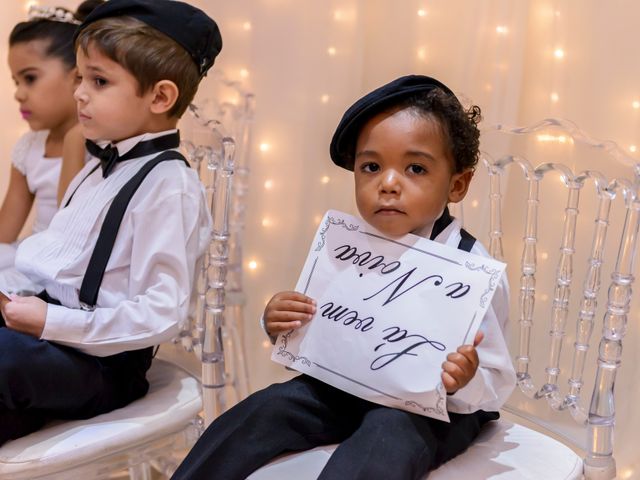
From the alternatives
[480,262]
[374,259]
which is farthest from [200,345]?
[480,262]

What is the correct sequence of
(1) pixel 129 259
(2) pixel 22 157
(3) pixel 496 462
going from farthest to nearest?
(2) pixel 22 157, (1) pixel 129 259, (3) pixel 496 462

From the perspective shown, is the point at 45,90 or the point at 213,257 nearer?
the point at 213,257

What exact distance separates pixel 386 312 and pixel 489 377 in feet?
0.53

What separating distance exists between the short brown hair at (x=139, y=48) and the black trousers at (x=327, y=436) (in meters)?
0.57

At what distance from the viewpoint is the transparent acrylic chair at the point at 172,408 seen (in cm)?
125

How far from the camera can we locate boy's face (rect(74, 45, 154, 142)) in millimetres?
1370

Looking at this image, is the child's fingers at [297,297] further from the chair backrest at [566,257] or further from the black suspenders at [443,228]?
the chair backrest at [566,257]

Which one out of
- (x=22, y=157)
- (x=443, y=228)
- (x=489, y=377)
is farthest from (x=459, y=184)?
(x=22, y=157)

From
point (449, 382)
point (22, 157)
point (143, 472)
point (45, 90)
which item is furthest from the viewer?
point (22, 157)

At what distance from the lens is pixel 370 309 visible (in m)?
1.13

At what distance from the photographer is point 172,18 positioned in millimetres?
1378

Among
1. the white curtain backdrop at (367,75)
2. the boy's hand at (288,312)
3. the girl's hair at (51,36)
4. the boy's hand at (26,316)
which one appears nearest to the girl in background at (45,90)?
the girl's hair at (51,36)

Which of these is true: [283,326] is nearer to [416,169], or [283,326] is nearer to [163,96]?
[416,169]

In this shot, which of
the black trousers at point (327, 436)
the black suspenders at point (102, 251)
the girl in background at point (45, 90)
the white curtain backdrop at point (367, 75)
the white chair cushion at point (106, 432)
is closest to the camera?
the black trousers at point (327, 436)
